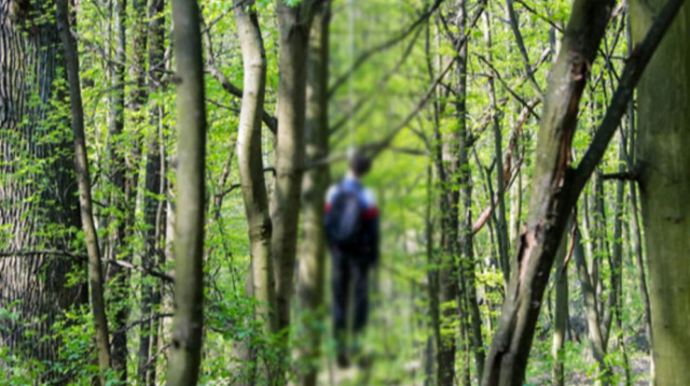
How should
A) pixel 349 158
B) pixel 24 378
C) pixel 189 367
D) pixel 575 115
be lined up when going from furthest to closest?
pixel 24 378 < pixel 189 367 < pixel 575 115 < pixel 349 158

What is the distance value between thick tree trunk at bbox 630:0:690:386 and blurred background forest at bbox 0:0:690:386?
11 mm

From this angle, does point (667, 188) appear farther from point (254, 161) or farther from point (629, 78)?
point (254, 161)

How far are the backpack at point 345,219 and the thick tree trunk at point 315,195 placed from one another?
0.02 m

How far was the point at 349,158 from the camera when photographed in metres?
0.96

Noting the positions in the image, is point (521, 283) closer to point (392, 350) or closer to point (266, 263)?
point (392, 350)

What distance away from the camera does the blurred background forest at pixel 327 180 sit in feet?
3.38

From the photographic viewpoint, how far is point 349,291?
97 centimetres

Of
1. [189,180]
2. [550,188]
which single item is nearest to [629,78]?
[550,188]

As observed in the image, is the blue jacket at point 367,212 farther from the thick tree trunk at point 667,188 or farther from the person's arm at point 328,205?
the thick tree trunk at point 667,188

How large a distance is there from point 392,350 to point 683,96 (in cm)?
334

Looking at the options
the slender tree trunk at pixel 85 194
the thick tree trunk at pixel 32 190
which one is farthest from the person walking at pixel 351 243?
the thick tree trunk at pixel 32 190

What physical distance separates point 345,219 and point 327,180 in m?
0.06

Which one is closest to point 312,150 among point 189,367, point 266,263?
point 189,367

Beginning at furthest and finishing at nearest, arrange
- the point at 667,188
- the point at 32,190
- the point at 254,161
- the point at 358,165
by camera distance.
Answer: the point at 32,190 < the point at 254,161 < the point at 667,188 < the point at 358,165
